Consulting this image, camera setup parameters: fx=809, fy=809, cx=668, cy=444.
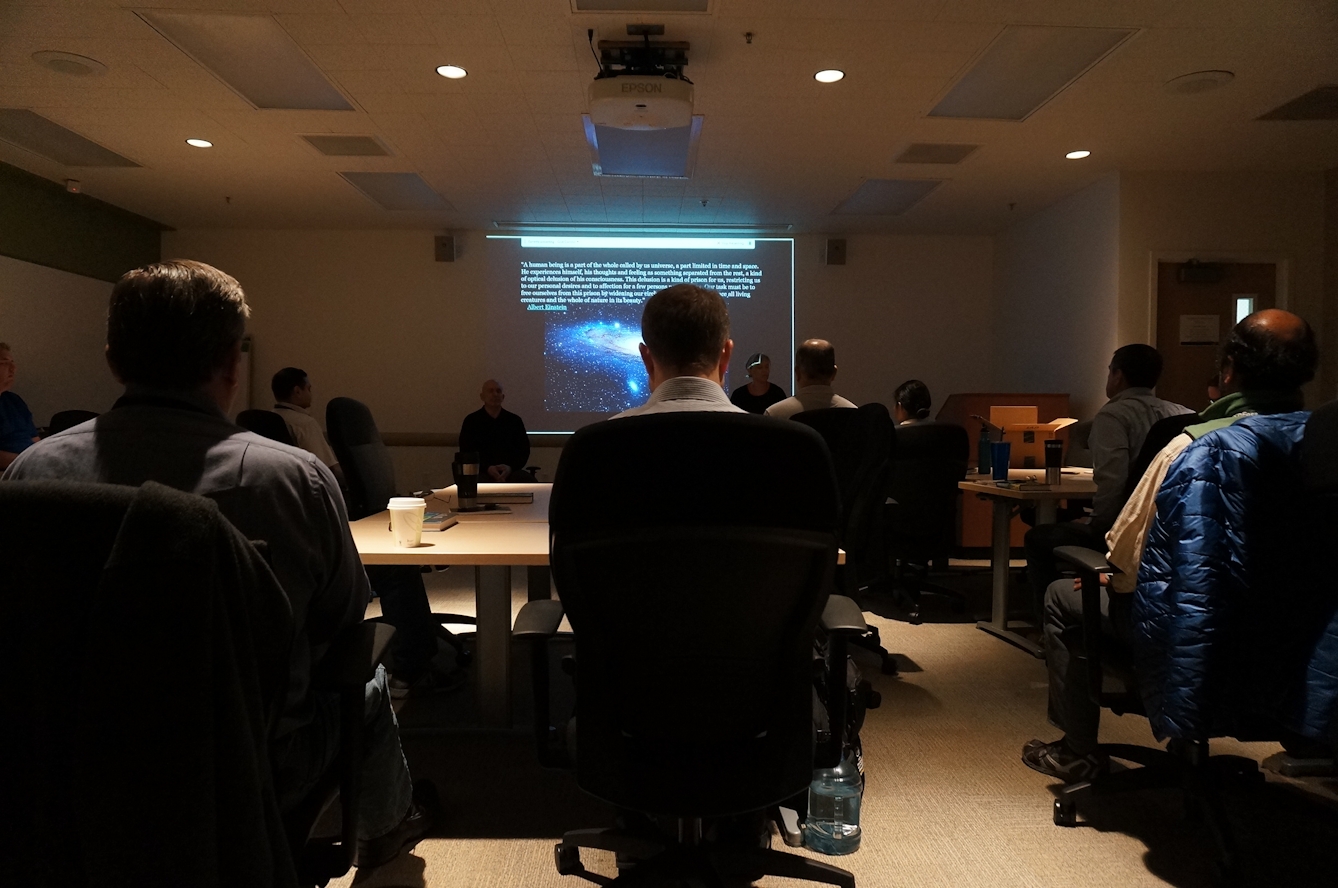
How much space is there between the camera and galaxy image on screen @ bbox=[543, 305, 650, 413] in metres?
7.25

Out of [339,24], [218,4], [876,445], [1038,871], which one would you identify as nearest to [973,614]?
[876,445]

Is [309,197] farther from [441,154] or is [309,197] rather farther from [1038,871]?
[1038,871]

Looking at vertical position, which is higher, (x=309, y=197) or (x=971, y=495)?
(x=309, y=197)

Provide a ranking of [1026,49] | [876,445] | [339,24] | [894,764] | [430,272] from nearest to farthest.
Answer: [894,764]
[876,445]
[339,24]
[1026,49]
[430,272]

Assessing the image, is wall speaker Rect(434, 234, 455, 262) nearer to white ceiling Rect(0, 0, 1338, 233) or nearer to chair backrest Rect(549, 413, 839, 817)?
white ceiling Rect(0, 0, 1338, 233)

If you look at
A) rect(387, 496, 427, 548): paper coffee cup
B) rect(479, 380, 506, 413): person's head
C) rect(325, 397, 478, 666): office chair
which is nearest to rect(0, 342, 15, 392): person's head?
rect(325, 397, 478, 666): office chair

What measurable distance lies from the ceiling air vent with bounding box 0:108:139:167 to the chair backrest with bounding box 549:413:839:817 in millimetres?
5161

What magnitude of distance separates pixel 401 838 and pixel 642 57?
3.32m

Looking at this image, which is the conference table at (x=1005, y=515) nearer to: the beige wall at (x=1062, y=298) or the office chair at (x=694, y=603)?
the beige wall at (x=1062, y=298)

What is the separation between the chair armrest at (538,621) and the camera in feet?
4.60

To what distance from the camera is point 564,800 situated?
2.21 m

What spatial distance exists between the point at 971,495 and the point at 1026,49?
316 cm

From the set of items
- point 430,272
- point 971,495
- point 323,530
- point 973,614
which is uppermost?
point 430,272

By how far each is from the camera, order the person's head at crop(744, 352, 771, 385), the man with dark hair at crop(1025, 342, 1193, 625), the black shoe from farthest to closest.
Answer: the person's head at crop(744, 352, 771, 385) < the man with dark hair at crop(1025, 342, 1193, 625) < the black shoe
